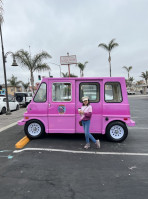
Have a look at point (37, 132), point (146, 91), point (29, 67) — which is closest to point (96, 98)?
point (37, 132)

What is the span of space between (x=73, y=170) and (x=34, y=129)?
2519 mm

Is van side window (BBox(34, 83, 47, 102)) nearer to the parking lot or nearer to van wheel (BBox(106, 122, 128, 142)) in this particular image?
the parking lot

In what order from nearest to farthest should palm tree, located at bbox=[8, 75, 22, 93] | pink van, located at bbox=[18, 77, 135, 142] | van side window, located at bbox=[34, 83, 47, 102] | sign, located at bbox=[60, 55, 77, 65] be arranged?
1. pink van, located at bbox=[18, 77, 135, 142]
2. van side window, located at bbox=[34, 83, 47, 102]
3. sign, located at bbox=[60, 55, 77, 65]
4. palm tree, located at bbox=[8, 75, 22, 93]

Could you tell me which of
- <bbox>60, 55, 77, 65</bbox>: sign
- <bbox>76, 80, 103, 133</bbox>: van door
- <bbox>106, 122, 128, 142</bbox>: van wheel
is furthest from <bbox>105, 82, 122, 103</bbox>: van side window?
<bbox>60, 55, 77, 65</bbox>: sign

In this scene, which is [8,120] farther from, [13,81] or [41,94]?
[13,81]

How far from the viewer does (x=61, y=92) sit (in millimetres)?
5082

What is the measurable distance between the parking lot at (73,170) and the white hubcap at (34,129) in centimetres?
38

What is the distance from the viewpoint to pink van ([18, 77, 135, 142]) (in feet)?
16.1

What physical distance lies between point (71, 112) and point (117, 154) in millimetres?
1943

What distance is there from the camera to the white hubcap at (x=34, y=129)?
5234 mm

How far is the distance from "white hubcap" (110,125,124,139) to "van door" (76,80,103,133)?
439 millimetres

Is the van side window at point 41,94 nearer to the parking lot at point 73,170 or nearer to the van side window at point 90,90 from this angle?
the van side window at point 90,90

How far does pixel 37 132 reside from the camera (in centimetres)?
526

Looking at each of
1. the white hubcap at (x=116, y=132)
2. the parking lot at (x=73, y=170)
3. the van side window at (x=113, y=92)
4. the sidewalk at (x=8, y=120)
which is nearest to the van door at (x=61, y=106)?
the parking lot at (x=73, y=170)
